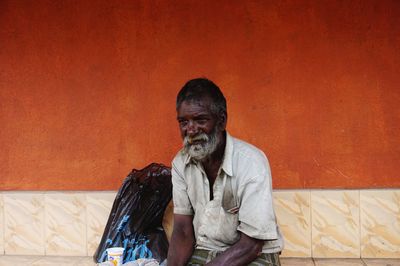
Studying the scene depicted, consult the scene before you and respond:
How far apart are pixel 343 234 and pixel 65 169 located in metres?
2.22

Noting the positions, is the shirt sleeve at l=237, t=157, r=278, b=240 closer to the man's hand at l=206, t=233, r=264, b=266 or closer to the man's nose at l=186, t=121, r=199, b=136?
the man's hand at l=206, t=233, r=264, b=266

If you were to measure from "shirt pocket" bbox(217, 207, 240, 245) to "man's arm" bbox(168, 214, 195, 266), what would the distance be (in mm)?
214

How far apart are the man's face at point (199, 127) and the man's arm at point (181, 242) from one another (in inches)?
15.7

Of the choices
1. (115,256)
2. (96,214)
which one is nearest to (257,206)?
(115,256)

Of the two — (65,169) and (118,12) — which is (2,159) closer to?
(65,169)

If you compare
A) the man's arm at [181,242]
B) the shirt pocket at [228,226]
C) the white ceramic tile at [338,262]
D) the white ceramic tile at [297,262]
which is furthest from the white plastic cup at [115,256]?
the white ceramic tile at [338,262]

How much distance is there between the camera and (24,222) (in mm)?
3871

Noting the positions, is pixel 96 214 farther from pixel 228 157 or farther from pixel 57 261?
pixel 228 157

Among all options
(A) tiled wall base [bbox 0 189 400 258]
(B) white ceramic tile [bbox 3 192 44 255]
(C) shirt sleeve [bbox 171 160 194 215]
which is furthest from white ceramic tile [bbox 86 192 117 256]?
(C) shirt sleeve [bbox 171 160 194 215]

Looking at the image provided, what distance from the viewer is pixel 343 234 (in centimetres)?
354

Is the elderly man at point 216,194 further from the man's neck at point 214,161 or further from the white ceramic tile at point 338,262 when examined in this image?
the white ceramic tile at point 338,262

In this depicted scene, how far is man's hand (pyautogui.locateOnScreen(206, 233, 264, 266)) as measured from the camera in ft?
7.45

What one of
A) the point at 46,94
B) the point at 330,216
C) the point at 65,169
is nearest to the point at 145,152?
the point at 65,169

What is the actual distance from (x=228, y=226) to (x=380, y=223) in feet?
5.28
